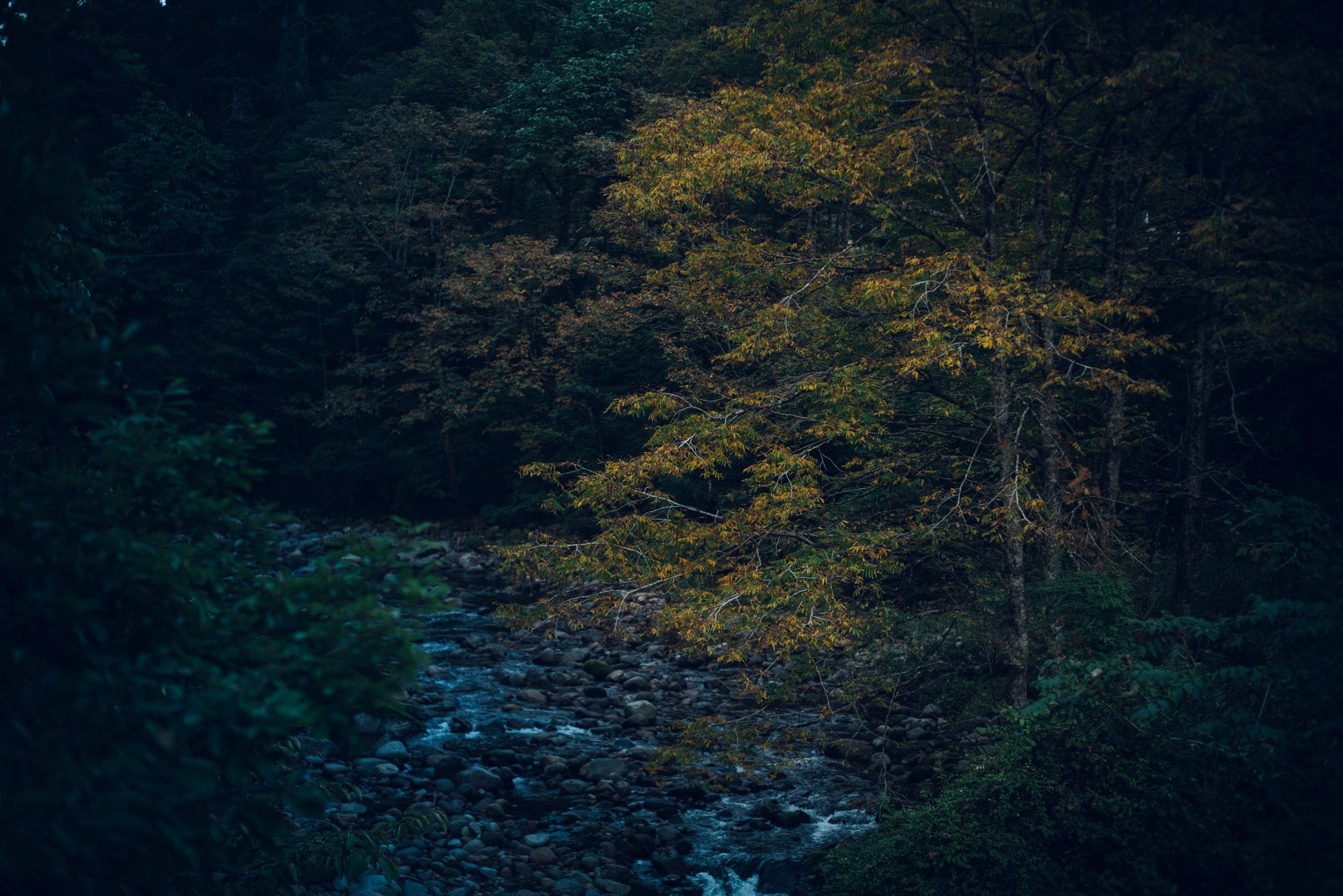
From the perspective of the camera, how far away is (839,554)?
7.32 meters

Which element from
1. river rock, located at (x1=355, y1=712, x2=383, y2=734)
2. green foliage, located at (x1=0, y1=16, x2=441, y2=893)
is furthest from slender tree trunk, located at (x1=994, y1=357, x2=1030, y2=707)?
river rock, located at (x1=355, y1=712, x2=383, y2=734)

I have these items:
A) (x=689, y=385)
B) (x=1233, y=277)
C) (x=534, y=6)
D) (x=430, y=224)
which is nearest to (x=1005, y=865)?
(x=1233, y=277)

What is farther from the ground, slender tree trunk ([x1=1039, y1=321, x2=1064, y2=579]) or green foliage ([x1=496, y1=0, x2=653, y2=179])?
green foliage ([x1=496, y1=0, x2=653, y2=179])

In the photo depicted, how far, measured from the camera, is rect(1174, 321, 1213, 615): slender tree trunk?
8.20 metres

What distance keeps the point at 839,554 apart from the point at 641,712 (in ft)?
14.5

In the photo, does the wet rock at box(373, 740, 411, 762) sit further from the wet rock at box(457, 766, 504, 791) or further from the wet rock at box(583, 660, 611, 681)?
the wet rock at box(583, 660, 611, 681)

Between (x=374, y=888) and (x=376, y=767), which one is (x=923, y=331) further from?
(x=376, y=767)

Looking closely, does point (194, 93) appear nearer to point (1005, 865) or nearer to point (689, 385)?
point (689, 385)

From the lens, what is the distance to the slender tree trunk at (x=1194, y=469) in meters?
8.20

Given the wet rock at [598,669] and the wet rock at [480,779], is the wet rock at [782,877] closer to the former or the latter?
the wet rock at [480,779]

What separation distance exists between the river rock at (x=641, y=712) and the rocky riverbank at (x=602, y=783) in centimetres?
2

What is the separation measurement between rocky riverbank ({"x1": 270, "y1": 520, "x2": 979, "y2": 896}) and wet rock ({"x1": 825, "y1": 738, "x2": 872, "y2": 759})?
0.02 m

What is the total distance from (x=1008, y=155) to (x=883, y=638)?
212 inches

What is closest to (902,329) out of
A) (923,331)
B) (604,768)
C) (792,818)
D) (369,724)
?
(923,331)
